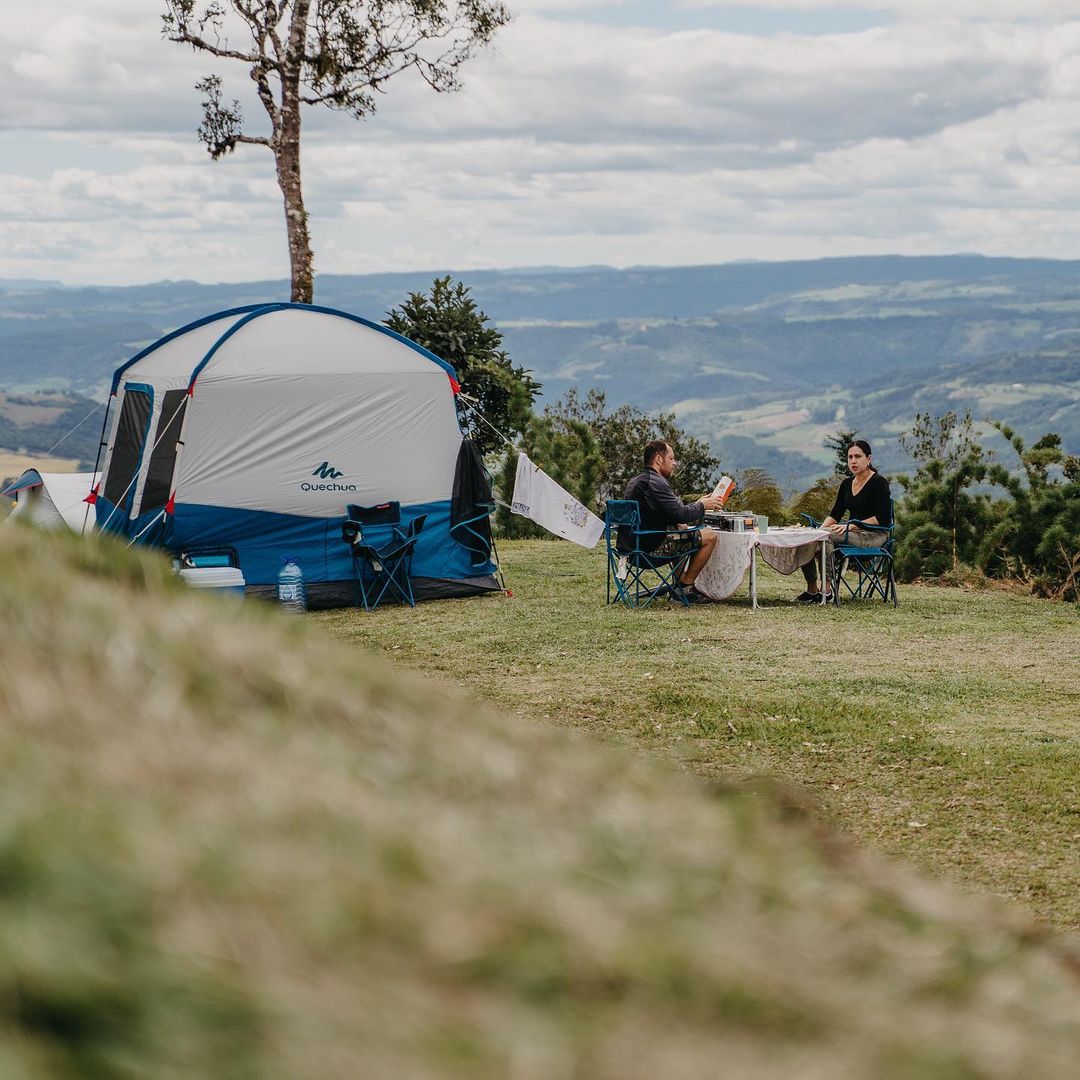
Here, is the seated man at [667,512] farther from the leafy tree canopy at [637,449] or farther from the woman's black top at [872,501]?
the leafy tree canopy at [637,449]

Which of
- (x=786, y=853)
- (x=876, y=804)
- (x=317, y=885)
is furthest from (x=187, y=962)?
(x=876, y=804)

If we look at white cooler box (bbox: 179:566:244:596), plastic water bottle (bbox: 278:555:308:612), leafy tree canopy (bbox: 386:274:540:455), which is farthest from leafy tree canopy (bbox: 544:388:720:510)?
white cooler box (bbox: 179:566:244:596)

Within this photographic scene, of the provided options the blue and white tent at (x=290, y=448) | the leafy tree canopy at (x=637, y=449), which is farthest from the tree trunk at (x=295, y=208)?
the leafy tree canopy at (x=637, y=449)

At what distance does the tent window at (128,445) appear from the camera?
9375 mm

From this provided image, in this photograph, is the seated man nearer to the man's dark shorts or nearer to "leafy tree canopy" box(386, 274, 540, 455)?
the man's dark shorts

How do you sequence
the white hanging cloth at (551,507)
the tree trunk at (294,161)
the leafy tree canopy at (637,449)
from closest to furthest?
the white hanging cloth at (551,507) → the tree trunk at (294,161) → the leafy tree canopy at (637,449)

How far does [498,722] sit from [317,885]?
0.49 m

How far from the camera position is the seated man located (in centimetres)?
896

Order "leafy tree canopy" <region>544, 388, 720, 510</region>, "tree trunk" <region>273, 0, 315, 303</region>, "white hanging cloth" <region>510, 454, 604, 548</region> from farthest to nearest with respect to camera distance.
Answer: "leafy tree canopy" <region>544, 388, 720, 510</region> → "tree trunk" <region>273, 0, 315, 303</region> → "white hanging cloth" <region>510, 454, 604, 548</region>

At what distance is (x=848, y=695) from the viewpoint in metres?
6.41

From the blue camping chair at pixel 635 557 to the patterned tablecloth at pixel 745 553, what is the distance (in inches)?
7.4

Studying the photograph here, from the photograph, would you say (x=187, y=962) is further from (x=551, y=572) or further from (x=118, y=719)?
(x=551, y=572)

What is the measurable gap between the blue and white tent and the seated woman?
244 centimetres

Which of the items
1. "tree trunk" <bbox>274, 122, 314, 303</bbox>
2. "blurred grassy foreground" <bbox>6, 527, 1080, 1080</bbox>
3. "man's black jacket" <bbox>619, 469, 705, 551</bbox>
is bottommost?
"man's black jacket" <bbox>619, 469, 705, 551</bbox>
